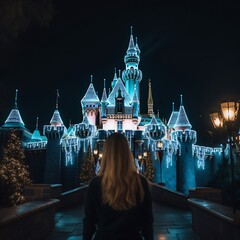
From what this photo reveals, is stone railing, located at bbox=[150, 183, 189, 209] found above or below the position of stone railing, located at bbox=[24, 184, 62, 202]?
below

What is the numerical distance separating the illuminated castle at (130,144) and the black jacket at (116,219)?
36.9 meters

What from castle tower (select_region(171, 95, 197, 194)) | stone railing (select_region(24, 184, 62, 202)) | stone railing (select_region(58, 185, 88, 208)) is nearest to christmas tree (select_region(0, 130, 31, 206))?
stone railing (select_region(58, 185, 88, 208))

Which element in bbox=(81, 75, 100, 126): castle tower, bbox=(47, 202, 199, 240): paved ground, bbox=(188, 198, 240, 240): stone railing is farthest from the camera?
bbox=(81, 75, 100, 126): castle tower

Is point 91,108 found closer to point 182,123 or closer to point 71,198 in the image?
point 182,123

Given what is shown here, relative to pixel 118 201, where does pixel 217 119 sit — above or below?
above

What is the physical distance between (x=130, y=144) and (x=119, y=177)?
A: 4092 centimetres

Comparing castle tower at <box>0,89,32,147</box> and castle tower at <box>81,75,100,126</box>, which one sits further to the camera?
castle tower at <box>81,75,100,126</box>

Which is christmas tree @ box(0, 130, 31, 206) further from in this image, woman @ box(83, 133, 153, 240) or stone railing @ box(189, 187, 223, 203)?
woman @ box(83, 133, 153, 240)

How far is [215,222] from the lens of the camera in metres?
5.84

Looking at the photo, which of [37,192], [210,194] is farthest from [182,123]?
[37,192]

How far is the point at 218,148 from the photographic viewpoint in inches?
1875

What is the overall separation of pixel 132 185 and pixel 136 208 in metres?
0.20

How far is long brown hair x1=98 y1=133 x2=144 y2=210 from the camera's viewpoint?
Result: 2645 millimetres

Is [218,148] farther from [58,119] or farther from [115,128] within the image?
[58,119]
